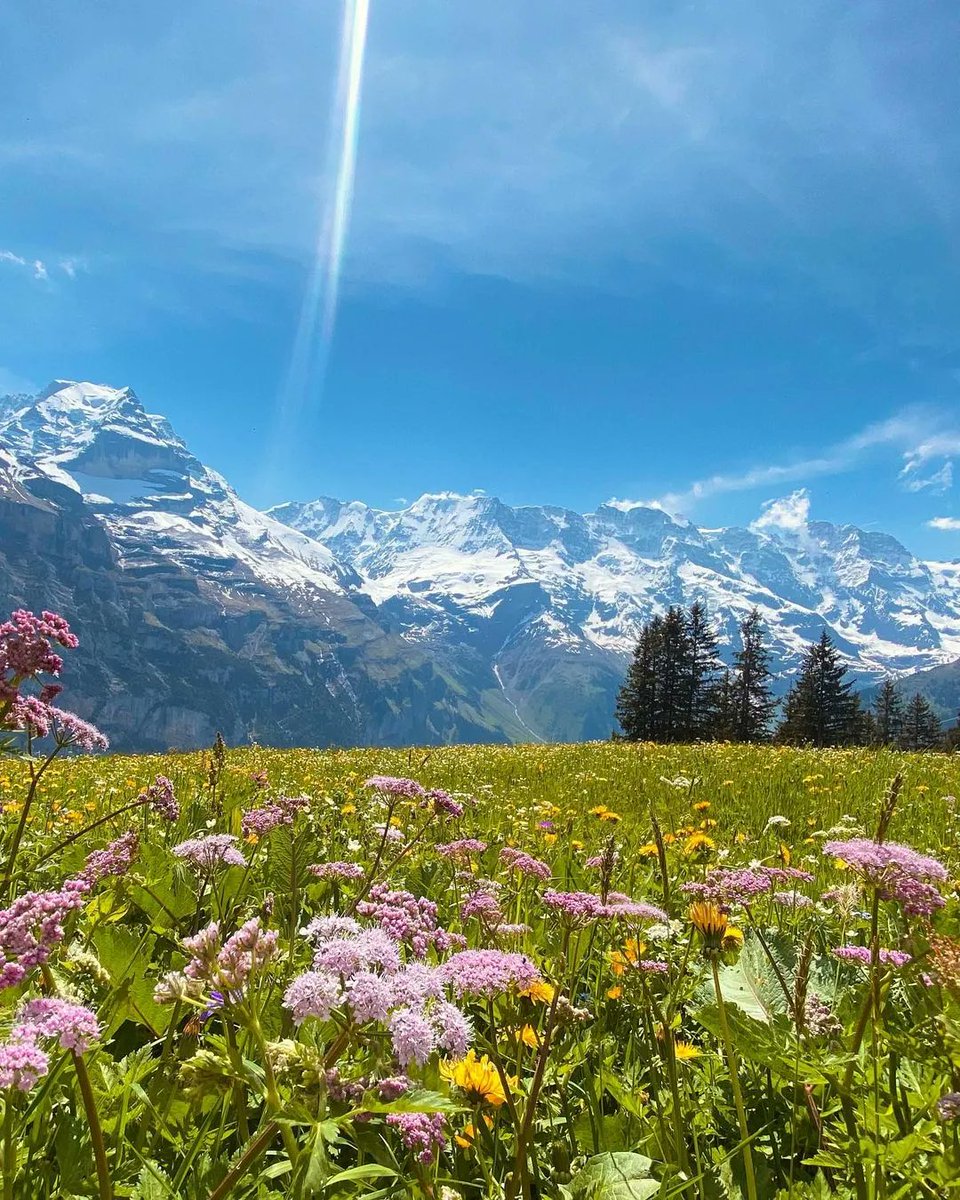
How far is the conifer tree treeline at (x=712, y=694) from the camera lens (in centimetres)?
7262

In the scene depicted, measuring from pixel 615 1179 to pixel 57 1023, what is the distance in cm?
160

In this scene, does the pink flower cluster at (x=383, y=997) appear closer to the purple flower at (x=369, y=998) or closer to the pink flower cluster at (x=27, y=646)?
the purple flower at (x=369, y=998)

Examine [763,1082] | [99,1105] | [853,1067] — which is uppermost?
[853,1067]

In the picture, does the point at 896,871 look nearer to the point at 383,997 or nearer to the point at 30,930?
the point at 383,997

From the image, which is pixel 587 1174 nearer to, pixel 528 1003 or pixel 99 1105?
pixel 528 1003

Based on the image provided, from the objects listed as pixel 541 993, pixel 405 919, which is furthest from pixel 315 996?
pixel 541 993

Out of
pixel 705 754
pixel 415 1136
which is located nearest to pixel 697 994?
pixel 415 1136

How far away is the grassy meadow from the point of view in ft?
5.57

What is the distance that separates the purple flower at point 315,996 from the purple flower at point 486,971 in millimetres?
447

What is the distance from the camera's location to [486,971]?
221 centimetres

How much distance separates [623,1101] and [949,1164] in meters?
1.11

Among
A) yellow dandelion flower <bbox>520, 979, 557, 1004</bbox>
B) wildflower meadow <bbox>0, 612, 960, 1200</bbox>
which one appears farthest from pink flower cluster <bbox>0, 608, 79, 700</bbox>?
yellow dandelion flower <bbox>520, 979, 557, 1004</bbox>

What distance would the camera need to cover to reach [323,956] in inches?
71.5

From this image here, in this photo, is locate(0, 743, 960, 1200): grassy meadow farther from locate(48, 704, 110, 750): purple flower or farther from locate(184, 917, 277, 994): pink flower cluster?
locate(48, 704, 110, 750): purple flower
